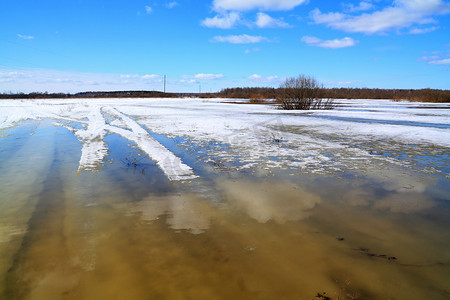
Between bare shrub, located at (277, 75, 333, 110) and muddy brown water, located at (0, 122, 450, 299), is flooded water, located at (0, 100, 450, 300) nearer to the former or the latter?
muddy brown water, located at (0, 122, 450, 299)

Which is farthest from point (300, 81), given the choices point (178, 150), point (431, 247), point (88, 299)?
point (88, 299)

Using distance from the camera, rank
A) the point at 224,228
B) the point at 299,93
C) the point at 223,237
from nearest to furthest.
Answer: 1. the point at 223,237
2. the point at 224,228
3. the point at 299,93

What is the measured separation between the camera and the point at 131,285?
2479mm

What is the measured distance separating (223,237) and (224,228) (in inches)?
8.7

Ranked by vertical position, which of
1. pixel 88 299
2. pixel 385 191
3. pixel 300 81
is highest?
pixel 300 81

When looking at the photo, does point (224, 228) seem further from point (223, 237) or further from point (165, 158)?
point (165, 158)

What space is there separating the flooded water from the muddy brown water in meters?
0.02

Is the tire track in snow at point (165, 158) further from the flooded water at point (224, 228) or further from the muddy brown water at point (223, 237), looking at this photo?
the muddy brown water at point (223, 237)

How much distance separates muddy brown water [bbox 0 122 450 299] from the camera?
2.47 meters

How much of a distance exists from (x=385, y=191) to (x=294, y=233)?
243cm

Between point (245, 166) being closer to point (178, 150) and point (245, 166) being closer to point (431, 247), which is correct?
point (178, 150)

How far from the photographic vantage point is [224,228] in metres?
3.50

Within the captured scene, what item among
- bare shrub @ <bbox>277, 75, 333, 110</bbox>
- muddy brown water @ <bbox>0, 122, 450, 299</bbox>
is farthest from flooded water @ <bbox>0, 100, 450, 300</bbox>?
bare shrub @ <bbox>277, 75, 333, 110</bbox>

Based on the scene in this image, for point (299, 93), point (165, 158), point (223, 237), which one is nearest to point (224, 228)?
point (223, 237)
